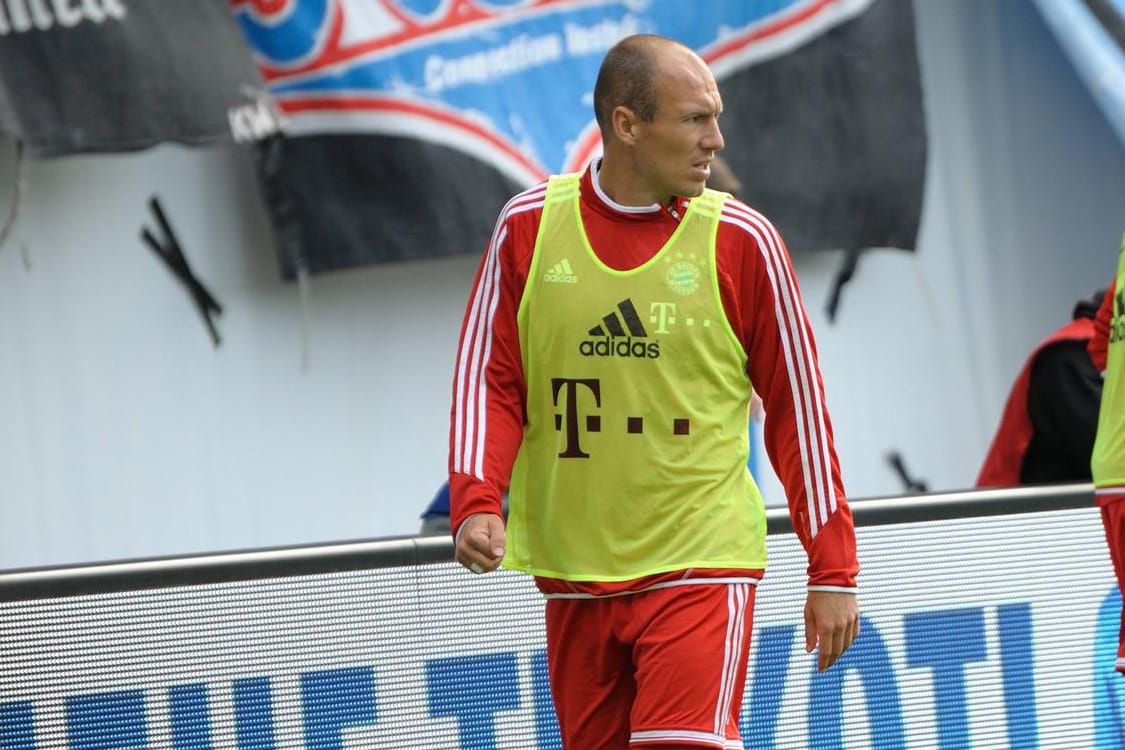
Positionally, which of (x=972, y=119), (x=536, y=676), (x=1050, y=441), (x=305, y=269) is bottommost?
(x=536, y=676)

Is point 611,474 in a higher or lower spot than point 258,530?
higher

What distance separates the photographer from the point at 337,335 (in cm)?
709

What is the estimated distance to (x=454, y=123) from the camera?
6.86 m

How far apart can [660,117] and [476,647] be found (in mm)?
1688

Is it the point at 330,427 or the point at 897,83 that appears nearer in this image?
the point at 330,427

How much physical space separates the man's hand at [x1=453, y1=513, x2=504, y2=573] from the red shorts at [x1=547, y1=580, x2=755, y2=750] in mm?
295

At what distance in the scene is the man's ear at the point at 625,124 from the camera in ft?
12.3

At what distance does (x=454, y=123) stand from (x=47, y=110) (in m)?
1.53

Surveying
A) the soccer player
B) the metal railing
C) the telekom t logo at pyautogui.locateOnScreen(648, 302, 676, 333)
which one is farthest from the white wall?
the telekom t logo at pyautogui.locateOnScreen(648, 302, 676, 333)

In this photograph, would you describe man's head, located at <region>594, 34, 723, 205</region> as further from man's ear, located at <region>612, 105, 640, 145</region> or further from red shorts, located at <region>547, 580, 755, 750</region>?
red shorts, located at <region>547, 580, 755, 750</region>

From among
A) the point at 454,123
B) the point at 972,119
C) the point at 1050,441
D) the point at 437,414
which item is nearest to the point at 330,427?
the point at 437,414

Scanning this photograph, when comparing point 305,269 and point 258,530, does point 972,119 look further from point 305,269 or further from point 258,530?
point 258,530

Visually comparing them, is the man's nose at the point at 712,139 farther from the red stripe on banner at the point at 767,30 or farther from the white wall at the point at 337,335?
the red stripe on banner at the point at 767,30

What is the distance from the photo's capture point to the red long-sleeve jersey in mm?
3689
